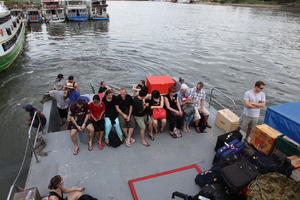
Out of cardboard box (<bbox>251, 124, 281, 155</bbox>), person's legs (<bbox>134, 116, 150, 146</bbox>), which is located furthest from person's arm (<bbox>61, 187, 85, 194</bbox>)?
cardboard box (<bbox>251, 124, 281, 155</bbox>)

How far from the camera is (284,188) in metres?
3.61

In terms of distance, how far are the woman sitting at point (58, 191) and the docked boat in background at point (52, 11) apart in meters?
54.1

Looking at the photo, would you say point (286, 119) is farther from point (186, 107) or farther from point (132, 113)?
point (132, 113)

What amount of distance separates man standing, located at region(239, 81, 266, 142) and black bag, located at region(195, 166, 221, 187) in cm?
246

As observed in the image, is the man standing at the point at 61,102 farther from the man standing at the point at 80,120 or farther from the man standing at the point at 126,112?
the man standing at the point at 126,112

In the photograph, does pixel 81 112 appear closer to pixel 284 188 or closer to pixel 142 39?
pixel 284 188

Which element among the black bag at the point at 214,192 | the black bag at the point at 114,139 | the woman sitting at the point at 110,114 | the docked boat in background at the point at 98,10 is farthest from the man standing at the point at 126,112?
the docked boat in background at the point at 98,10

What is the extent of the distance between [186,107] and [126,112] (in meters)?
2.03

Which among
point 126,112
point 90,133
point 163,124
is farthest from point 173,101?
point 90,133

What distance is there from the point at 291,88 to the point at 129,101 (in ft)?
51.1

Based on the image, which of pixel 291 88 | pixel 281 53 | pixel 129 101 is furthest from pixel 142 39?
pixel 129 101

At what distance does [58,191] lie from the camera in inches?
157

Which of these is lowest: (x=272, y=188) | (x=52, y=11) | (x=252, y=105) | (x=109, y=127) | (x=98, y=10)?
(x=109, y=127)

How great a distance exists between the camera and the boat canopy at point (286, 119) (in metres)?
5.19
